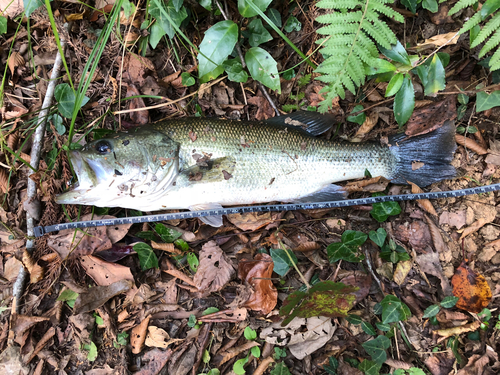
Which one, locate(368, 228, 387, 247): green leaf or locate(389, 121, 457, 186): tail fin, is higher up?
locate(389, 121, 457, 186): tail fin

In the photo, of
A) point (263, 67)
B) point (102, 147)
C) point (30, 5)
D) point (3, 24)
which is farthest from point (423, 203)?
point (3, 24)

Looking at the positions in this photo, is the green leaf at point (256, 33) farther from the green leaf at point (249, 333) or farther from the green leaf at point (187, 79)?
the green leaf at point (249, 333)

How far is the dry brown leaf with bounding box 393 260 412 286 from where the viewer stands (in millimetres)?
3195

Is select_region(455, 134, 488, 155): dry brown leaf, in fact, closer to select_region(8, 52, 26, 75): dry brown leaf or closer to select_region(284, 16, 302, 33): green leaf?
select_region(284, 16, 302, 33): green leaf

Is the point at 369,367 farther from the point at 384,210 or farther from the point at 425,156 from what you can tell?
the point at 425,156

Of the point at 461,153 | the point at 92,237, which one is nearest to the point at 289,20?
the point at 461,153

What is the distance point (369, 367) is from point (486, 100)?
9.46 ft

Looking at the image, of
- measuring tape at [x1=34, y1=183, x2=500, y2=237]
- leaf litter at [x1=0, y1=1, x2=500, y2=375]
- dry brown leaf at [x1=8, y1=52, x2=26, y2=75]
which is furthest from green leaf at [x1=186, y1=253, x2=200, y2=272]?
dry brown leaf at [x1=8, y1=52, x2=26, y2=75]

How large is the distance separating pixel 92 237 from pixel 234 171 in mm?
1686

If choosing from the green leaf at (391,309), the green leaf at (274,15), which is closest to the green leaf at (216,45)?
the green leaf at (274,15)

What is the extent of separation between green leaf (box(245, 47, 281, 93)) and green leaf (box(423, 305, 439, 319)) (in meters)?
2.68

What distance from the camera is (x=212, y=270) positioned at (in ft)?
10.6

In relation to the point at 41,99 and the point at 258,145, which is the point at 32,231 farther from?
the point at 258,145

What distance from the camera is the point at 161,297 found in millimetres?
3346
